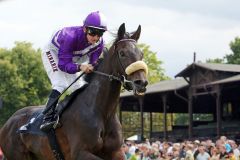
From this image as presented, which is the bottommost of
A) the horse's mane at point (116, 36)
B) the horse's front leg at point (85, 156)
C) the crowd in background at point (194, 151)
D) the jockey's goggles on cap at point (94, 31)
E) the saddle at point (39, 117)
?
the crowd in background at point (194, 151)

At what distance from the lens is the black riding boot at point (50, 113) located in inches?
308

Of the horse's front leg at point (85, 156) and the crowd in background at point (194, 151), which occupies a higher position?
the horse's front leg at point (85, 156)

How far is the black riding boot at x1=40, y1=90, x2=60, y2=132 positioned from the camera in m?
7.82

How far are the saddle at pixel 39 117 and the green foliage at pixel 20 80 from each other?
49.9 m

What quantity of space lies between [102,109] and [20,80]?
54.2 m

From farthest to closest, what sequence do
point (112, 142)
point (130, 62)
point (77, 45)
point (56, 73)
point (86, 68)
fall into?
1. point (56, 73)
2. point (77, 45)
3. point (86, 68)
4. point (112, 142)
5. point (130, 62)

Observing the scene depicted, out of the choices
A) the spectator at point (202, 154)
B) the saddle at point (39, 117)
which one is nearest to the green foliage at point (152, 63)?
the spectator at point (202, 154)

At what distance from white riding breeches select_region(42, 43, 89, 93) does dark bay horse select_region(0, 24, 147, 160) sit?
0.36m

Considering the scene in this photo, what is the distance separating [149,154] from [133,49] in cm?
1480

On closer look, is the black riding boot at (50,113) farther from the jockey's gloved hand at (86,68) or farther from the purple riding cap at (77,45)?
the jockey's gloved hand at (86,68)

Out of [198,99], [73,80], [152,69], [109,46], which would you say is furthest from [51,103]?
[152,69]

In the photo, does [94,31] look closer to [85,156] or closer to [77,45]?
[77,45]

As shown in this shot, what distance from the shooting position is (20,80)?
60844mm

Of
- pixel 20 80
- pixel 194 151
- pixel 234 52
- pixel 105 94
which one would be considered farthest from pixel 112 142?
pixel 234 52
